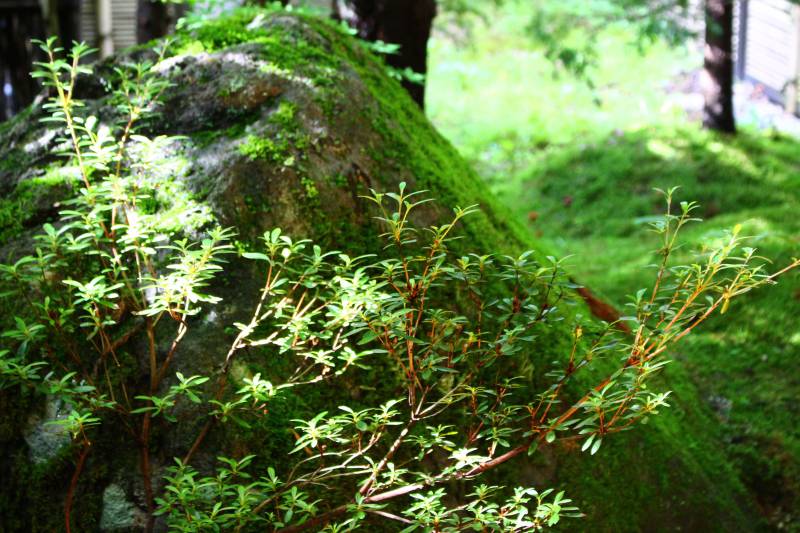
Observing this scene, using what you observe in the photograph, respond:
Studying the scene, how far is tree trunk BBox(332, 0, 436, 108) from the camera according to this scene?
18.3ft

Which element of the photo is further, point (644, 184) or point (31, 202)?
point (644, 184)

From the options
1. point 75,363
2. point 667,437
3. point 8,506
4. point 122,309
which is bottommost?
point 667,437

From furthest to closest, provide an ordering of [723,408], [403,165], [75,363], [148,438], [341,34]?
[723,408]
[341,34]
[403,165]
[75,363]
[148,438]

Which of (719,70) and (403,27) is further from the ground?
(403,27)

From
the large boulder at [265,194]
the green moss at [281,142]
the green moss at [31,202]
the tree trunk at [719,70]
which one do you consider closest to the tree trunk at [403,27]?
the large boulder at [265,194]

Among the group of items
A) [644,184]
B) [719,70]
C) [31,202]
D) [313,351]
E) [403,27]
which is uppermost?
[403,27]

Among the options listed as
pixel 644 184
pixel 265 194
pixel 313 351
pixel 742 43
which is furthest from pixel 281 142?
pixel 742 43

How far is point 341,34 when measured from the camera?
380 centimetres

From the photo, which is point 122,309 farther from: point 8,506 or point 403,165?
point 403,165

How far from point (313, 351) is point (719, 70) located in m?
8.96

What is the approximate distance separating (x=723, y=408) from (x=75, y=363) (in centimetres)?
334

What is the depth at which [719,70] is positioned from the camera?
31.9 feet

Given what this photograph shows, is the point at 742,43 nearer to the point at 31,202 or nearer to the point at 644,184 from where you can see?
the point at 644,184

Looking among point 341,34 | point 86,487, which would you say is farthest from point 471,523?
point 341,34
